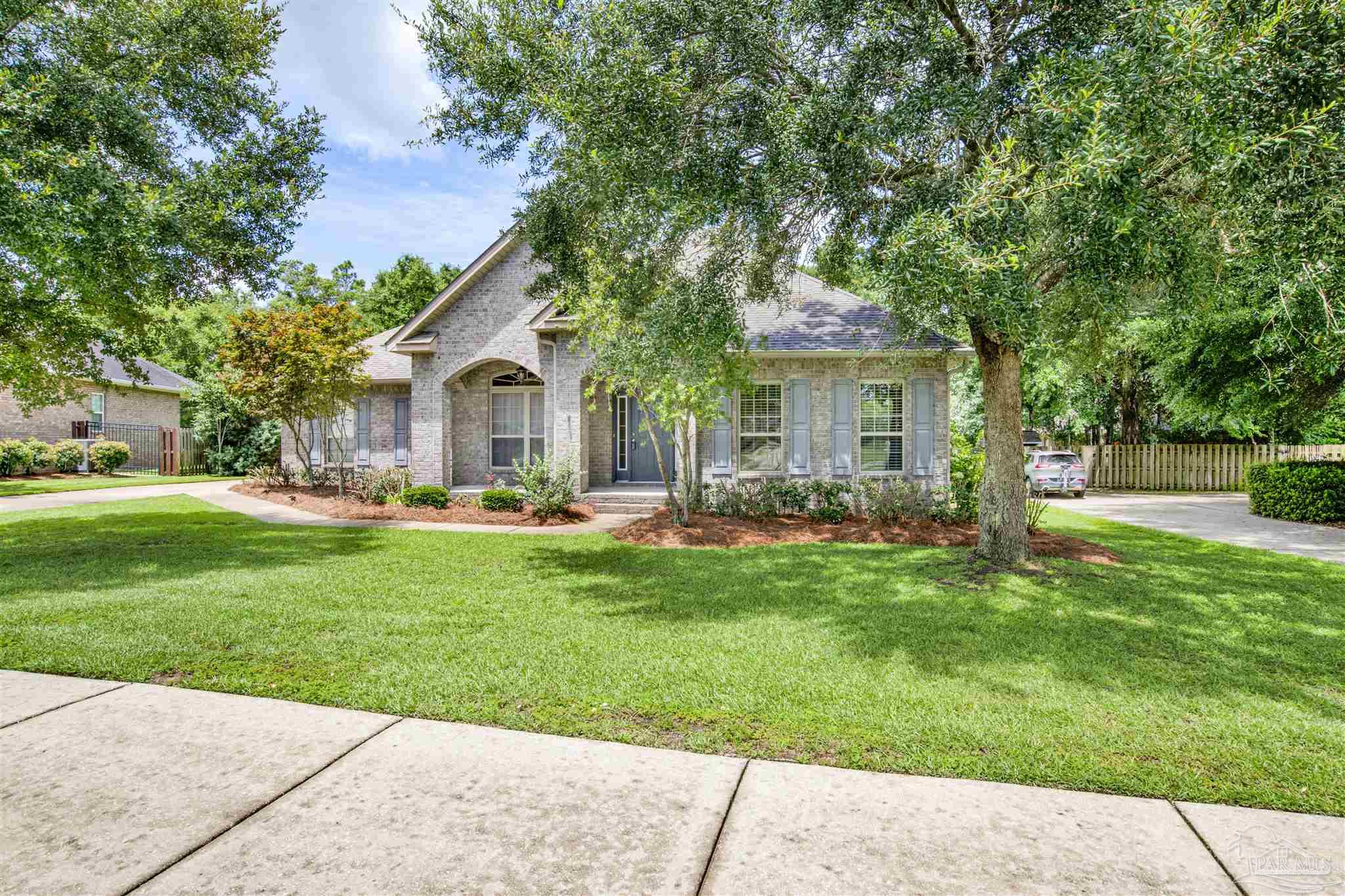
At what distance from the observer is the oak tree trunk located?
8.77m

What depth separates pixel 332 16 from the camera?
38.1 ft

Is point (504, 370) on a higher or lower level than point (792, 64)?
lower

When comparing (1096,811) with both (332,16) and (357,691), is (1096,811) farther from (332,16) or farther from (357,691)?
(332,16)

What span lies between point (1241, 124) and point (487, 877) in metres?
6.29

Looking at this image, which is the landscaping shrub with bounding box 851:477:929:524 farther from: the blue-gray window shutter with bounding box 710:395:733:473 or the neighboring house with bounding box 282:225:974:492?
the blue-gray window shutter with bounding box 710:395:733:473

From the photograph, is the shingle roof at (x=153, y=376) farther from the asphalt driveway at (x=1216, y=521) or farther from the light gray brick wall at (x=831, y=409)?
the asphalt driveway at (x=1216, y=521)

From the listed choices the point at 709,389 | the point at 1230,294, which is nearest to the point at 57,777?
the point at 709,389

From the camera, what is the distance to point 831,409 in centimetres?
1412

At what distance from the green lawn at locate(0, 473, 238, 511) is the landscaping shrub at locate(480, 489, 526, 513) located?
1056cm

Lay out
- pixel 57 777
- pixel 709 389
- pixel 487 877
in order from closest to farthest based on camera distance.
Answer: pixel 487 877, pixel 57 777, pixel 709 389

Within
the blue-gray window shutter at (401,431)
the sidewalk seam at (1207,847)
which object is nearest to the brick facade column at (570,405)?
the blue-gray window shutter at (401,431)

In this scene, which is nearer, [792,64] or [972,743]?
[972,743]

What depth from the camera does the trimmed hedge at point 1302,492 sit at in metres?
13.6

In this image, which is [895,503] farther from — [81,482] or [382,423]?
[81,482]
